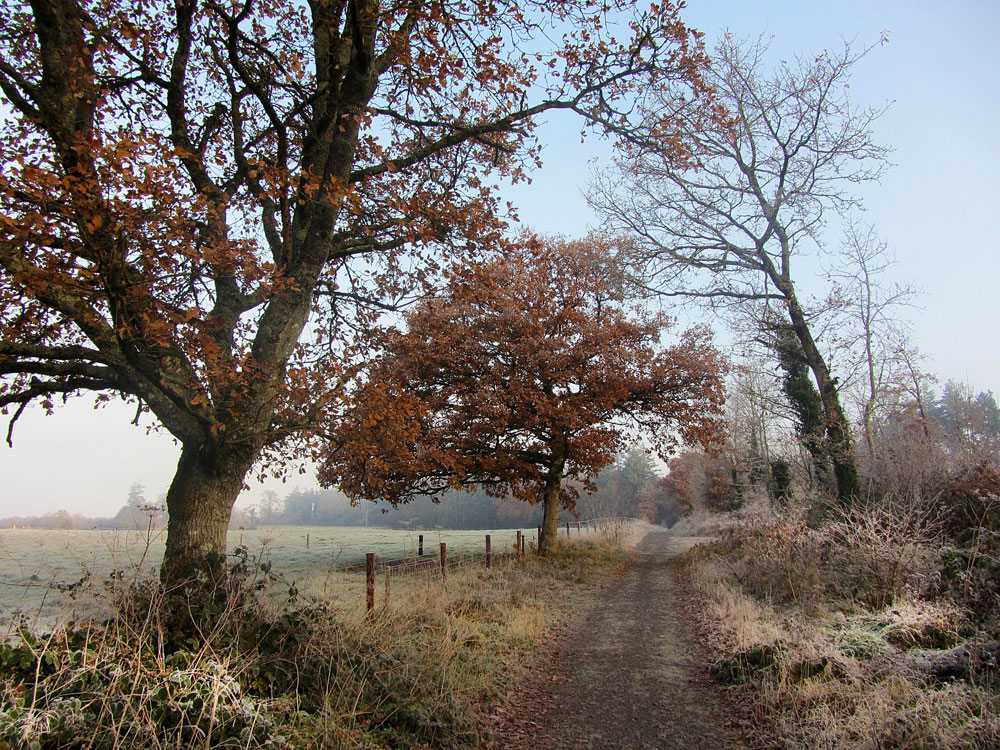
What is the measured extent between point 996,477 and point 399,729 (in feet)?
33.8

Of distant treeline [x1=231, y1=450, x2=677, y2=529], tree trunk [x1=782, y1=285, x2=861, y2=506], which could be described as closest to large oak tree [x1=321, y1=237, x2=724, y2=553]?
tree trunk [x1=782, y1=285, x2=861, y2=506]

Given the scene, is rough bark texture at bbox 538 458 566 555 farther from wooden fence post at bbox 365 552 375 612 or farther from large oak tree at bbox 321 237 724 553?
wooden fence post at bbox 365 552 375 612

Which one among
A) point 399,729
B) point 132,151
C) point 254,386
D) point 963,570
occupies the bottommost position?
point 399,729

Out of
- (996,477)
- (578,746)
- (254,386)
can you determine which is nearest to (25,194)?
(254,386)

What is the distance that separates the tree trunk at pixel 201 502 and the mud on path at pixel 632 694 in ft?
11.8

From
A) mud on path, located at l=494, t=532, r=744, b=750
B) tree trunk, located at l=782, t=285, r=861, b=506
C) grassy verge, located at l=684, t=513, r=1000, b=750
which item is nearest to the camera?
grassy verge, located at l=684, t=513, r=1000, b=750

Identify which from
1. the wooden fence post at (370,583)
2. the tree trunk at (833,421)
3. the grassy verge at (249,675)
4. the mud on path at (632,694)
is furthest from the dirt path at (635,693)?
the tree trunk at (833,421)

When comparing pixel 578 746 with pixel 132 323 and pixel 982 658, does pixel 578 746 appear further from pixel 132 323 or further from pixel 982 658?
pixel 132 323

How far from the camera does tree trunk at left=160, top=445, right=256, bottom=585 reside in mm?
5486

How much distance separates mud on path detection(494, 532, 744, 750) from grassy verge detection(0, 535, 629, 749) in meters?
0.64

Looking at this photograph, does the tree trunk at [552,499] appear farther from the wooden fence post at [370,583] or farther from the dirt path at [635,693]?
the wooden fence post at [370,583]

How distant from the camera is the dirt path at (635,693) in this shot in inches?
182

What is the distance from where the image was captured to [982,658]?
14.0 feet

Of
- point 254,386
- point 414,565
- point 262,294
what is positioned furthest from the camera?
point 414,565
